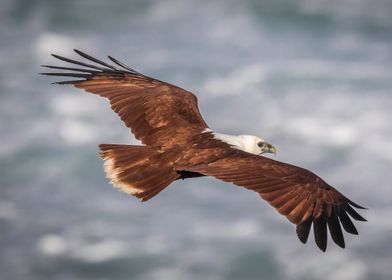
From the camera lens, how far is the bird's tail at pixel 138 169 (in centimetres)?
1338

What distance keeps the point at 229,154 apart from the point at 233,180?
929 mm

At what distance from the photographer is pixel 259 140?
1521cm

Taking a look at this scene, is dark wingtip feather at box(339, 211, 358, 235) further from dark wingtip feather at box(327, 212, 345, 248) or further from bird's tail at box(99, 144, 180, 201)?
bird's tail at box(99, 144, 180, 201)

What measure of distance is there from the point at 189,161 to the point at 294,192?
62.5 inches

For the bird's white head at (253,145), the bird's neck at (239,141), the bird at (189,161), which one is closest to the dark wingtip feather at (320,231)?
the bird at (189,161)

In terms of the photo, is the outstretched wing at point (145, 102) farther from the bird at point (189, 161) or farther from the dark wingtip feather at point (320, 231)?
the dark wingtip feather at point (320, 231)

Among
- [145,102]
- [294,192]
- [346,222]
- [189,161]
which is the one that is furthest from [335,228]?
[145,102]

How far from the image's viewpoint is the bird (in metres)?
12.5

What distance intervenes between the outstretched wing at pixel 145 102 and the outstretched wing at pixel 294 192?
1.65 meters

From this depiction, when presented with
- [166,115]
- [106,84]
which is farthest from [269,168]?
[106,84]

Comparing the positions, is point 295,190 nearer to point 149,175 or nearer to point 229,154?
point 229,154

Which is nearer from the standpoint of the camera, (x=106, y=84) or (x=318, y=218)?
(x=318, y=218)

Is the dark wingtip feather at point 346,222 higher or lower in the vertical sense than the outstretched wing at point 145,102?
lower

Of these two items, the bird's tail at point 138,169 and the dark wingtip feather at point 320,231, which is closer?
the dark wingtip feather at point 320,231
